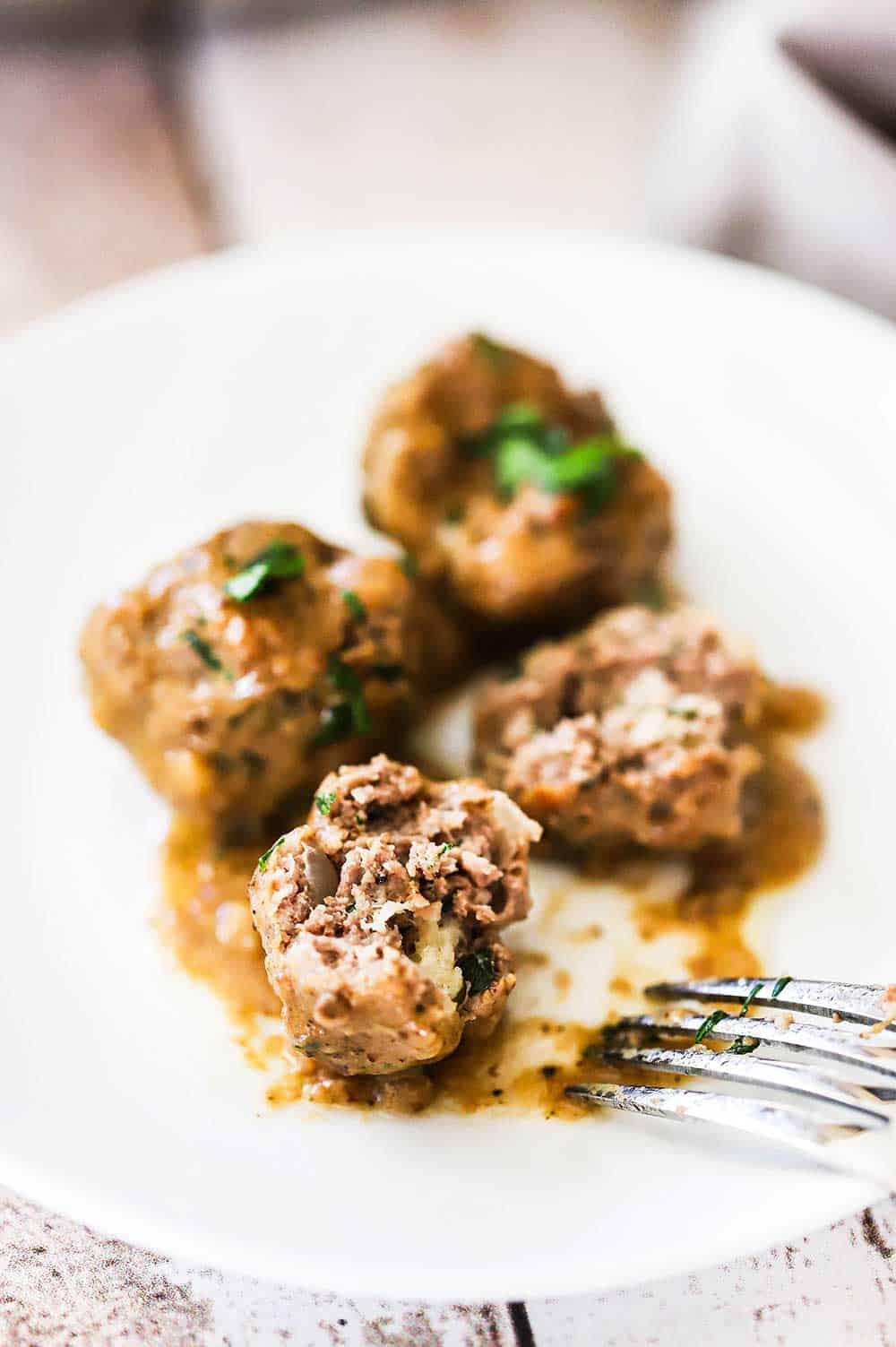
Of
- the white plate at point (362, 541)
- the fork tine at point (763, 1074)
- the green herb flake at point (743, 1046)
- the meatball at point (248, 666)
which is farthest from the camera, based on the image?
the meatball at point (248, 666)

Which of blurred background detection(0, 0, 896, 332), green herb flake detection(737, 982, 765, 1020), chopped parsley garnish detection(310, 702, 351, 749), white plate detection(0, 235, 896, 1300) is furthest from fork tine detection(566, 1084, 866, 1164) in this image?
blurred background detection(0, 0, 896, 332)

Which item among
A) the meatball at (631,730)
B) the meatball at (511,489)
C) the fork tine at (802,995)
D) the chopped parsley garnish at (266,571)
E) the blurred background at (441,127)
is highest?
the blurred background at (441,127)

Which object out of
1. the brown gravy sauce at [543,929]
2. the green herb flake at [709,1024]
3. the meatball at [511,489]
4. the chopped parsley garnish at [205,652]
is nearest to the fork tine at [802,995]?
the green herb flake at [709,1024]

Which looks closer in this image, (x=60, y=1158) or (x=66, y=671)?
(x=60, y=1158)

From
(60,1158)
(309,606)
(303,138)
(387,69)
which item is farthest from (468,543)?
(387,69)

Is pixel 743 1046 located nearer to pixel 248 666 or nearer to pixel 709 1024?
pixel 709 1024

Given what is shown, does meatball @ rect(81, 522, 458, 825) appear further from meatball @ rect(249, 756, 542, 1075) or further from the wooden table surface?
the wooden table surface

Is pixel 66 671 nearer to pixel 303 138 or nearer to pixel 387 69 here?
pixel 303 138

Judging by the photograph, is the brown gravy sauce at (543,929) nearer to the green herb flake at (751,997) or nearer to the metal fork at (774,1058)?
the metal fork at (774,1058)
